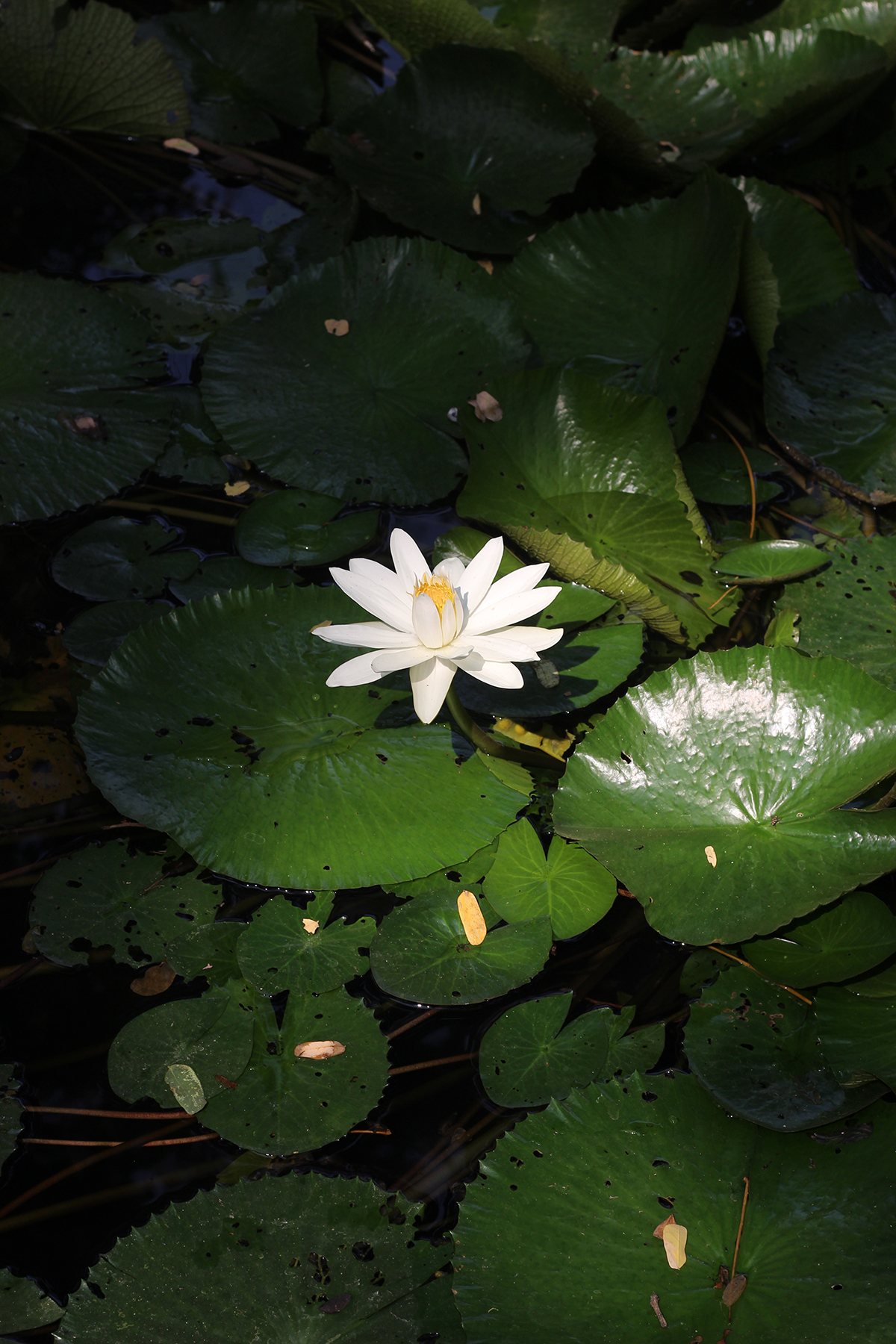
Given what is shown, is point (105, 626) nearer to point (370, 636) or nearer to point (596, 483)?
point (370, 636)

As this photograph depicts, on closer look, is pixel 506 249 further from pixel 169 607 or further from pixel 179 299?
pixel 169 607

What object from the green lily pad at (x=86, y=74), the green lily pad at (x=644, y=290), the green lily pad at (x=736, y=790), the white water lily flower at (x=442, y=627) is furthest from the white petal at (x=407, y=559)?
the green lily pad at (x=86, y=74)

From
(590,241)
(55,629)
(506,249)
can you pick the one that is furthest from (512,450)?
(55,629)

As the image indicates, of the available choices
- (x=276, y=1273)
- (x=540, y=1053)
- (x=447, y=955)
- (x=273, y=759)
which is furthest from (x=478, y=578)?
(x=276, y=1273)

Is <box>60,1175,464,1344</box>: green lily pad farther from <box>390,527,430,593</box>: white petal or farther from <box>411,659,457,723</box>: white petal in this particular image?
<box>390,527,430,593</box>: white petal

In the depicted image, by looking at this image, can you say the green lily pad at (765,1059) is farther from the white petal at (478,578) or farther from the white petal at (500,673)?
the white petal at (478,578)

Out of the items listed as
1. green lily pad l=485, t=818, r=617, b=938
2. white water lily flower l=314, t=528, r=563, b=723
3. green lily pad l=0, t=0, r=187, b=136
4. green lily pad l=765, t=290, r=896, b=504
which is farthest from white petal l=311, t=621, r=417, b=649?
green lily pad l=0, t=0, r=187, b=136

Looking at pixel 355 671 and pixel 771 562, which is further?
pixel 771 562
